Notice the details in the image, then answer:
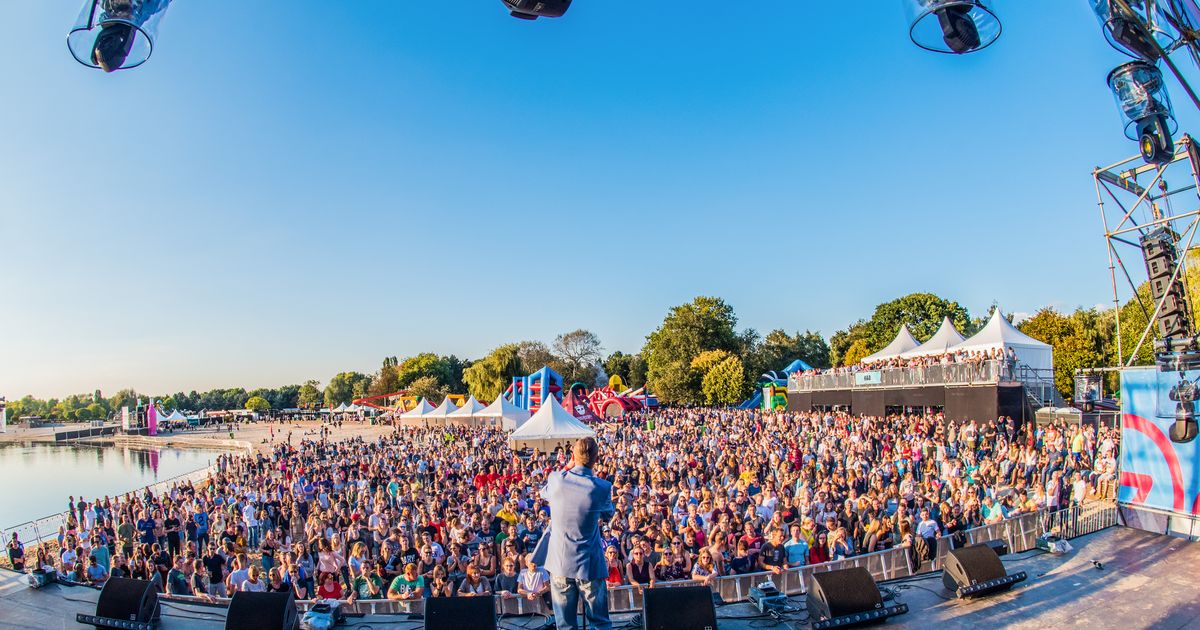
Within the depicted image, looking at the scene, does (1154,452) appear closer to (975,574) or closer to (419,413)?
(975,574)

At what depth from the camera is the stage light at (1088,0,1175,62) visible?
5852 millimetres

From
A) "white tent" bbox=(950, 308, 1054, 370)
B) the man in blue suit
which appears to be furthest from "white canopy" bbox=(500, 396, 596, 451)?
"white tent" bbox=(950, 308, 1054, 370)

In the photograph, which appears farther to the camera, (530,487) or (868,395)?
(868,395)

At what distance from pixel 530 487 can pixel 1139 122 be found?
11077mm

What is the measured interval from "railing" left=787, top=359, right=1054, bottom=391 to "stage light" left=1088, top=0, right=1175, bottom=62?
15.0 m

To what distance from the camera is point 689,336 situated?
5978cm

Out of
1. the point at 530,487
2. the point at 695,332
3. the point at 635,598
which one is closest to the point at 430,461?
the point at 530,487

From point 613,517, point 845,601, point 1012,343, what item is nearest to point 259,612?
point 845,601

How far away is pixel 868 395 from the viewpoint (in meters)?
25.1

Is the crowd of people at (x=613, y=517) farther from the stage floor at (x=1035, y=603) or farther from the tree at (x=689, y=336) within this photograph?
the tree at (x=689, y=336)

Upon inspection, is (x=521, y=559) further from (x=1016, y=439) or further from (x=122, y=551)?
(x=1016, y=439)

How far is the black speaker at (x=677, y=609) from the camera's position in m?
4.26

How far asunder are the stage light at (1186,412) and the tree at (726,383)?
44470 millimetres

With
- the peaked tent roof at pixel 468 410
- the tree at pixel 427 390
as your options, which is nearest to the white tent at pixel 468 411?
the peaked tent roof at pixel 468 410
